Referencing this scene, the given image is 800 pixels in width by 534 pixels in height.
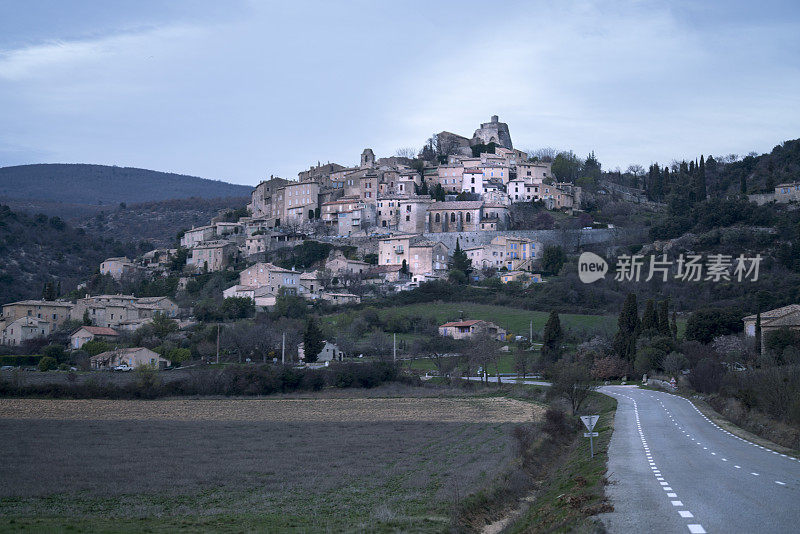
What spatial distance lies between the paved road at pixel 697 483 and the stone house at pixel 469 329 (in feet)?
133

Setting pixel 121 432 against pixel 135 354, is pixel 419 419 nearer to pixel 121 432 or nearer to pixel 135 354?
pixel 121 432

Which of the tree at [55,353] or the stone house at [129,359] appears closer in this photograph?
the stone house at [129,359]

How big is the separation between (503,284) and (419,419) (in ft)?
161

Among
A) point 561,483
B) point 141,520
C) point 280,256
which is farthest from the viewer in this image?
point 280,256

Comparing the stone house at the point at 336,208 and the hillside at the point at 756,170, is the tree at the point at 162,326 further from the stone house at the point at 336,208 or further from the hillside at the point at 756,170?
the hillside at the point at 756,170

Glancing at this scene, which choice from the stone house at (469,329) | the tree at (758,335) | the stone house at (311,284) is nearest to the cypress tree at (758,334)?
the tree at (758,335)

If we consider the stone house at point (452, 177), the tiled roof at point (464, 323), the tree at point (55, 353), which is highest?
the stone house at point (452, 177)

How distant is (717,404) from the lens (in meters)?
35.4

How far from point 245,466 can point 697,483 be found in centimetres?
1160

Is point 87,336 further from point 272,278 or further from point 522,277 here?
point 522,277

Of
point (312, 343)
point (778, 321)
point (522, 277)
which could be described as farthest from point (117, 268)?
point (778, 321)

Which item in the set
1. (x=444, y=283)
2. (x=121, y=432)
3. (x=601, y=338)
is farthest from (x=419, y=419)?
(x=444, y=283)

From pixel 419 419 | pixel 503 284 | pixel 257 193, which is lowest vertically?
pixel 419 419

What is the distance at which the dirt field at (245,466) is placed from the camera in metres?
14.9
